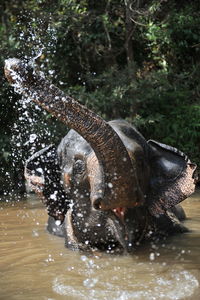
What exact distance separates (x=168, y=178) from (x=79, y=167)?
82cm

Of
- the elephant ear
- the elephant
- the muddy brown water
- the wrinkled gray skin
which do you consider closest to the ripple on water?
the muddy brown water

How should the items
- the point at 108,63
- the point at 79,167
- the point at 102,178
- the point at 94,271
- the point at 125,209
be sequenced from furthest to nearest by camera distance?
the point at 108,63, the point at 79,167, the point at 125,209, the point at 94,271, the point at 102,178

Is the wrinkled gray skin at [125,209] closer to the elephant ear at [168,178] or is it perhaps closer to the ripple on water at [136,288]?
the elephant ear at [168,178]

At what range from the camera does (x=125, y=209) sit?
405cm

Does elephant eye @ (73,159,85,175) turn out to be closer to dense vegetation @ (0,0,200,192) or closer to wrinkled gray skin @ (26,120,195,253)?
wrinkled gray skin @ (26,120,195,253)

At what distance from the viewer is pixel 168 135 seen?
1065 centimetres

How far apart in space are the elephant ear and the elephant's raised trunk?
0.81m

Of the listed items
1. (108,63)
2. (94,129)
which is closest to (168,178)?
(94,129)

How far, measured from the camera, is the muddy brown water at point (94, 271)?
324 cm

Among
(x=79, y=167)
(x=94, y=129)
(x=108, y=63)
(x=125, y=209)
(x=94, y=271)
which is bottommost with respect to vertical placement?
(x=94, y=271)

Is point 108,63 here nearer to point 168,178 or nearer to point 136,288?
point 168,178

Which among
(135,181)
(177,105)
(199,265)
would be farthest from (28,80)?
(177,105)

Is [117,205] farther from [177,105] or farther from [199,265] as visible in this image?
[177,105]

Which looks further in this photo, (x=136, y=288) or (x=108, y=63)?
(x=108, y=63)
